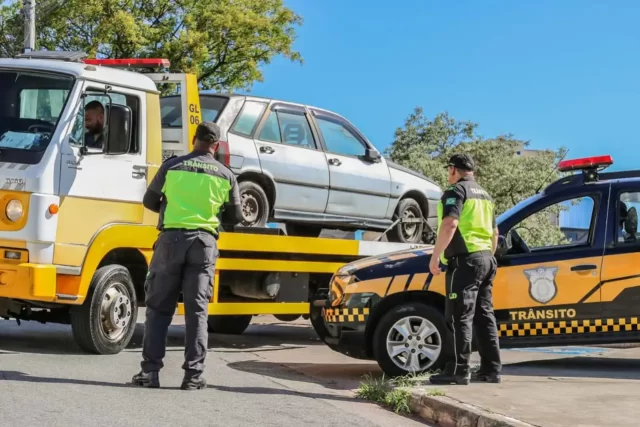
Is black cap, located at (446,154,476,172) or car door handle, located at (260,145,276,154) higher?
car door handle, located at (260,145,276,154)

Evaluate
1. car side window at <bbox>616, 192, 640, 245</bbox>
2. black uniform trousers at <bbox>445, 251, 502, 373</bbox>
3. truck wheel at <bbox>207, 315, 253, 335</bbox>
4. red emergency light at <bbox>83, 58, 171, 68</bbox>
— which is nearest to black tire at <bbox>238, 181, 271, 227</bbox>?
red emergency light at <bbox>83, 58, 171, 68</bbox>

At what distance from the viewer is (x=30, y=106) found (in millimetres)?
8102

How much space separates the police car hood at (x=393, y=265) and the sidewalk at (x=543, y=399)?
3.83ft

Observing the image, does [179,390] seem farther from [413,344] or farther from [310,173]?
[310,173]

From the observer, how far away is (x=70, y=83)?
8.10 m

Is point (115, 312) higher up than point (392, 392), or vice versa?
point (115, 312)

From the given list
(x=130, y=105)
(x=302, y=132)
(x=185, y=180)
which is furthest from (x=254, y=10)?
(x=185, y=180)

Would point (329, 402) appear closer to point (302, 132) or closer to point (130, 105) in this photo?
point (130, 105)

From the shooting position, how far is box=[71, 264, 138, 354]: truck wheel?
26.9ft

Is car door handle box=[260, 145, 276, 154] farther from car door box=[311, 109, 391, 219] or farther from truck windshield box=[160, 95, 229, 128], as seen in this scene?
car door box=[311, 109, 391, 219]

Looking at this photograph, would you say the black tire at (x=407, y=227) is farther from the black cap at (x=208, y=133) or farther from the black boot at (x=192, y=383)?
the black boot at (x=192, y=383)

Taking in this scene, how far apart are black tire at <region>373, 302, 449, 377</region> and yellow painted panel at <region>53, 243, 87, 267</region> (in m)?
2.58

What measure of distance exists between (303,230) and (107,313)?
3304 millimetres

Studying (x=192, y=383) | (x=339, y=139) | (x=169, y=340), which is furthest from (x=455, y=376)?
(x=339, y=139)
